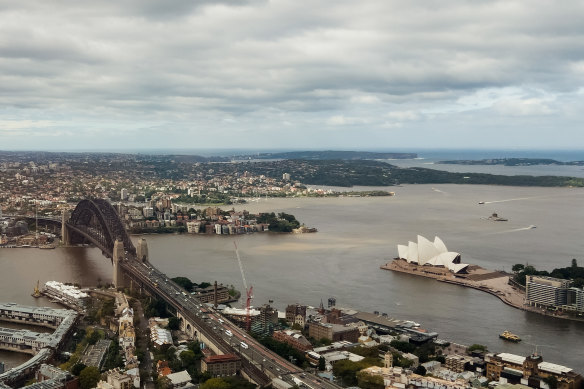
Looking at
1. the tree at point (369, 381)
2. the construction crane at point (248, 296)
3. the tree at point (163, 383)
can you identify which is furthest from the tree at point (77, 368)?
the tree at point (369, 381)

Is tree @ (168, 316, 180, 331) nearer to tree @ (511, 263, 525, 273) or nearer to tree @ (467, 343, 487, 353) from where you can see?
tree @ (467, 343, 487, 353)

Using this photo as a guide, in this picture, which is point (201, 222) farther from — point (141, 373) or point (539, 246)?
point (141, 373)

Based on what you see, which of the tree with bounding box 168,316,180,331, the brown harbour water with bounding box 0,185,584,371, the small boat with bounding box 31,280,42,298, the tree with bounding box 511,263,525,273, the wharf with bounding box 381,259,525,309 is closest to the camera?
the tree with bounding box 168,316,180,331

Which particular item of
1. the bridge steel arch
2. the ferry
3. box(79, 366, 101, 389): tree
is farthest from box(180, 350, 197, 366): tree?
the bridge steel arch

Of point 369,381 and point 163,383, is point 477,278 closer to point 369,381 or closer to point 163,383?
point 369,381

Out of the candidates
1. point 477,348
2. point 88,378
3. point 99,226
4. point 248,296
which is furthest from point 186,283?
point 99,226

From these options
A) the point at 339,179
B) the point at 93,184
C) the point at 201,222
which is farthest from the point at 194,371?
the point at 339,179

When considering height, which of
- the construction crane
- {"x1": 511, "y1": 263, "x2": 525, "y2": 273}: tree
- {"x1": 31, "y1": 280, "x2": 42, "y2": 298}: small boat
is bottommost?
{"x1": 31, "y1": 280, "x2": 42, "y2": 298}: small boat
